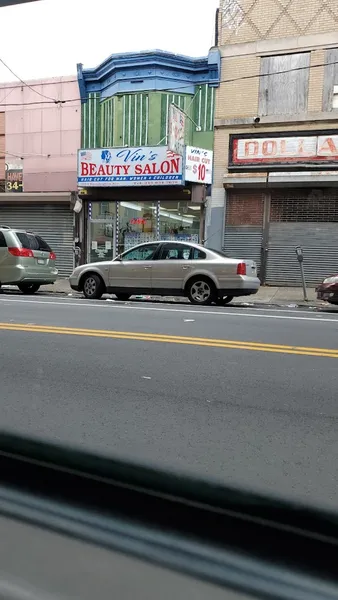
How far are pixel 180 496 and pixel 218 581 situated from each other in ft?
1.26

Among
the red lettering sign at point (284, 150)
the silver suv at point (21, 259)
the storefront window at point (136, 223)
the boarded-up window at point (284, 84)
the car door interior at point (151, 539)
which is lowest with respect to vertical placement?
the car door interior at point (151, 539)

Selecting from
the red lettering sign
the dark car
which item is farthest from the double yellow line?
the red lettering sign

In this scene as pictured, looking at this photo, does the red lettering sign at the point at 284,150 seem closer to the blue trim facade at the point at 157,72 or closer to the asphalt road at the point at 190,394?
the blue trim facade at the point at 157,72

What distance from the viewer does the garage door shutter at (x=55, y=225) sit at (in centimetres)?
1734

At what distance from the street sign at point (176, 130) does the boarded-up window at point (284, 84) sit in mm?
2479

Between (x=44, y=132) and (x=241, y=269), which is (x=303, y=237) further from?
(x=44, y=132)

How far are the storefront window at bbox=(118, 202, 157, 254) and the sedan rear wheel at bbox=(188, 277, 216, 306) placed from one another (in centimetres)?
575

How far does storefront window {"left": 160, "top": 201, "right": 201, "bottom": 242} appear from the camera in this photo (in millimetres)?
15867

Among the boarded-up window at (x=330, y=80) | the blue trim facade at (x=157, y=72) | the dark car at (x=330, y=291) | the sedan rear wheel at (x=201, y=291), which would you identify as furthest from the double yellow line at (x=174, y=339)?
the blue trim facade at (x=157, y=72)

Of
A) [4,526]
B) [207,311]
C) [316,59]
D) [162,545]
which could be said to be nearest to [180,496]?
[162,545]

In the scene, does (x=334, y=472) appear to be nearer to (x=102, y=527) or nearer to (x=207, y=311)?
(x=102, y=527)

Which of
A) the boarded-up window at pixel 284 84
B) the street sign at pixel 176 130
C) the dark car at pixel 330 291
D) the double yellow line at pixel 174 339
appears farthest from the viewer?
the boarded-up window at pixel 284 84

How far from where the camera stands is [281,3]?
46.7 ft

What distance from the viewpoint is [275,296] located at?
13.1m
